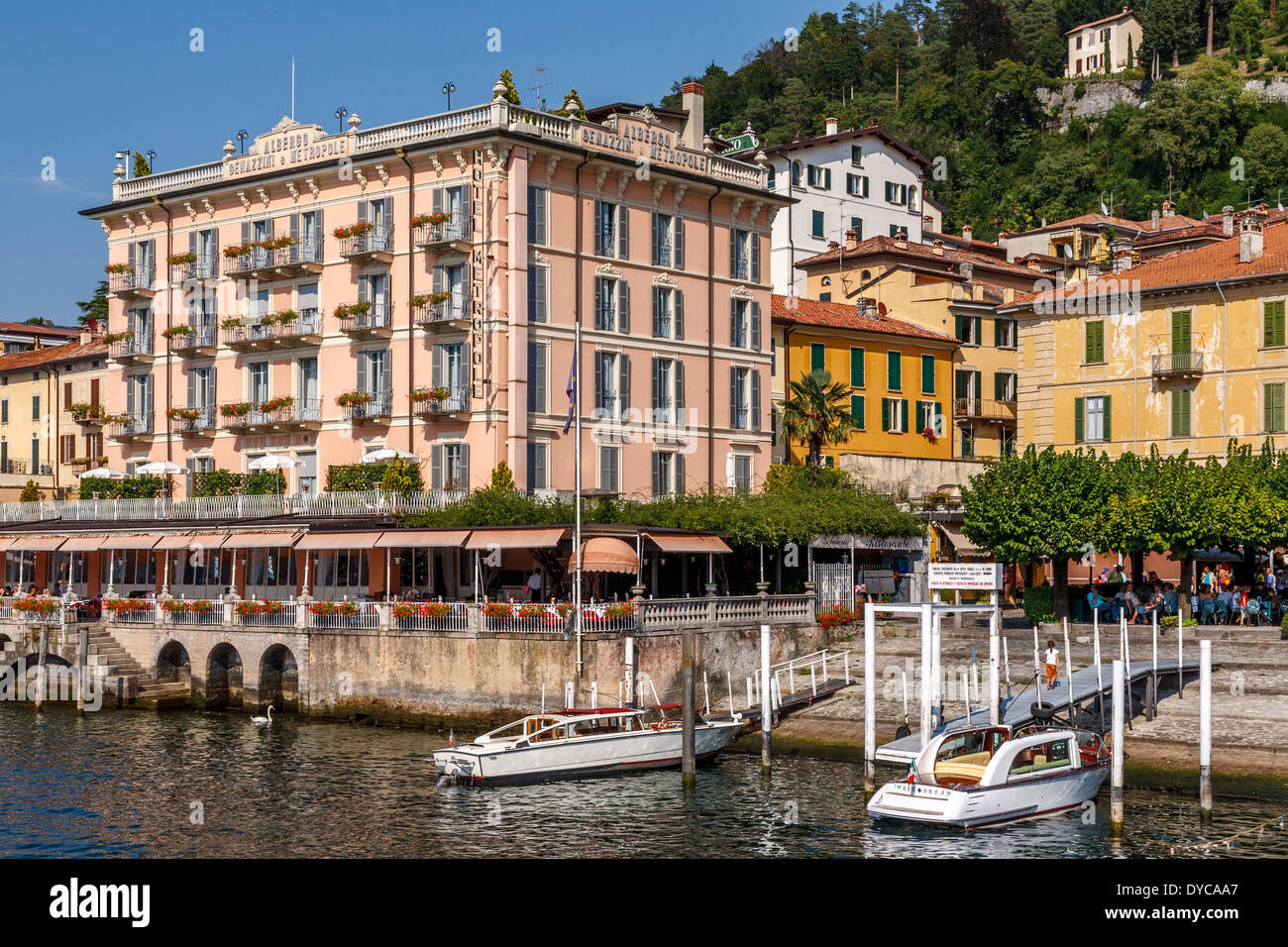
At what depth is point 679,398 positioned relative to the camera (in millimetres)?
63062

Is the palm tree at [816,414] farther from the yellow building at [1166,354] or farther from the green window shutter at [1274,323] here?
the green window shutter at [1274,323]

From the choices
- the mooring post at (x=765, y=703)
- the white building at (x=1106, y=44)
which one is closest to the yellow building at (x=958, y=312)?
the mooring post at (x=765, y=703)

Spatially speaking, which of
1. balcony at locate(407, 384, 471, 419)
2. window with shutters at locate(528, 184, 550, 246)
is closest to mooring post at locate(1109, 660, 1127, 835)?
balcony at locate(407, 384, 471, 419)

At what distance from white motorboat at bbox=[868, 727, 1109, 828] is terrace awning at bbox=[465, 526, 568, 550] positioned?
1794 centimetres

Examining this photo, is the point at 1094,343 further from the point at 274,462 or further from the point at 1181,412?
the point at 274,462

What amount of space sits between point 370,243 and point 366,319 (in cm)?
305

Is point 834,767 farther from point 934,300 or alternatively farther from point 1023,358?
point 934,300

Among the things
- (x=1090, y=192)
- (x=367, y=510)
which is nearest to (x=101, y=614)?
(x=367, y=510)

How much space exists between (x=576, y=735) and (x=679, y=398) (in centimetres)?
2742

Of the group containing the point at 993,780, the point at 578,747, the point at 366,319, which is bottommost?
the point at 578,747

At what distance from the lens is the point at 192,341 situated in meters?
66.8

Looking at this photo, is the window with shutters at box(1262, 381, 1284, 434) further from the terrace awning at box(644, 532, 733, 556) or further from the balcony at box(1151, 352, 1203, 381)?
the terrace awning at box(644, 532, 733, 556)

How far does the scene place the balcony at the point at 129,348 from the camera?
69.4m

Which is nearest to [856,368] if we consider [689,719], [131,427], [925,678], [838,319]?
[838,319]
